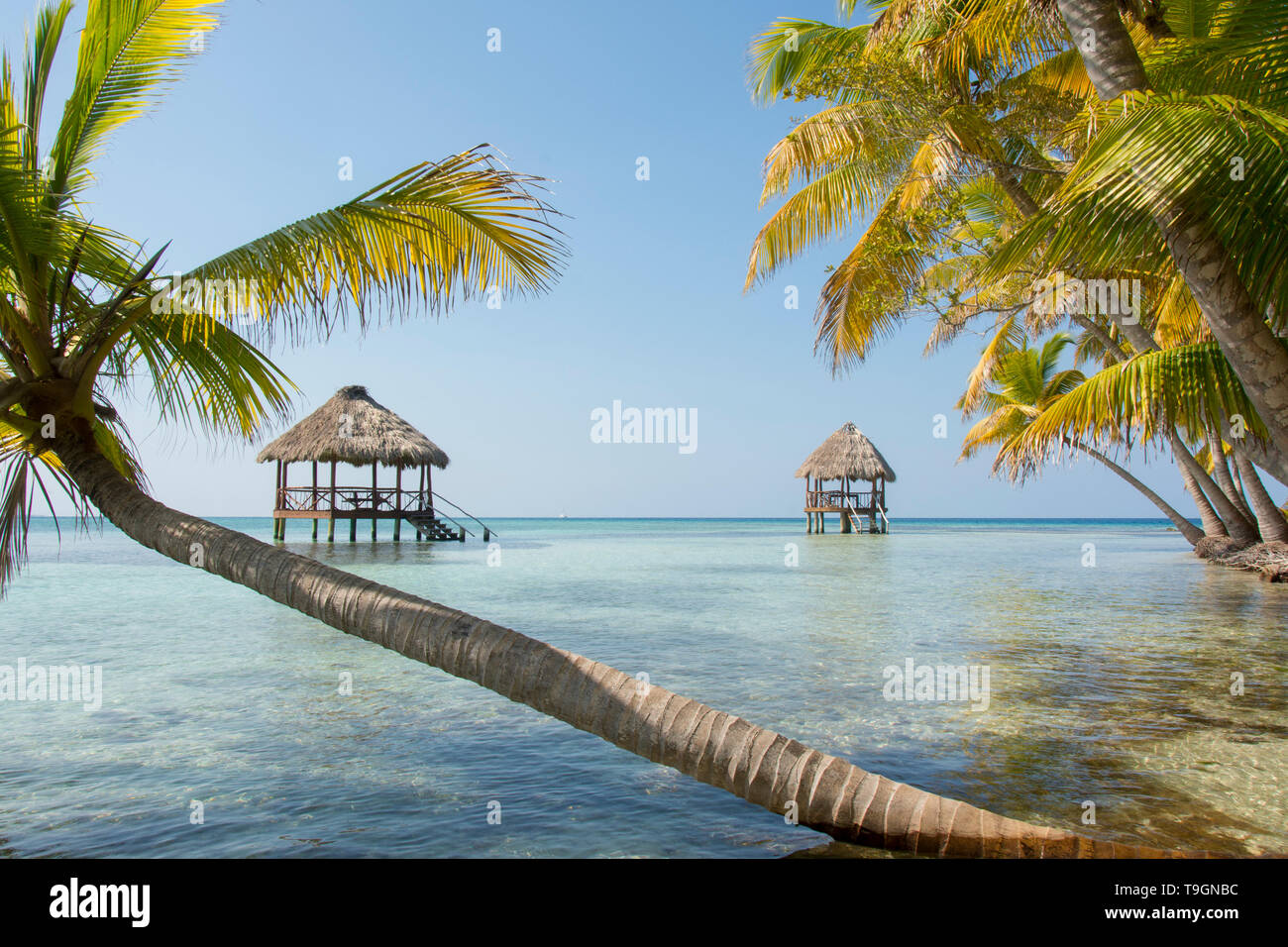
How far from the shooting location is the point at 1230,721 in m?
4.84

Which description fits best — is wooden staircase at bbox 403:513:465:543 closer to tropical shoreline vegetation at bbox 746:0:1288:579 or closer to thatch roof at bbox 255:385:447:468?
thatch roof at bbox 255:385:447:468

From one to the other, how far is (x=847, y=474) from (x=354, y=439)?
65.0 ft

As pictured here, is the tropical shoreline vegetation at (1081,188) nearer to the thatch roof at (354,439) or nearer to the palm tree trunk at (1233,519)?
the palm tree trunk at (1233,519)

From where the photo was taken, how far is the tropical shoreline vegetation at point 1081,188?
3.71 m

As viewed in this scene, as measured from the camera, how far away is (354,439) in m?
24.5

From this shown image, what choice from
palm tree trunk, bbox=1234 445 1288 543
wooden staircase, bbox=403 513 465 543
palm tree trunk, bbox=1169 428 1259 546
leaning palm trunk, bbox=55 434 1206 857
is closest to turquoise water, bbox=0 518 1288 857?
leaning palm trunk, bbox=55 434 1206 857

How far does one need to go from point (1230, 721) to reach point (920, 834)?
13.2ft

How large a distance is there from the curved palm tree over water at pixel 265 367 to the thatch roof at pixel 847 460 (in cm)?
3081

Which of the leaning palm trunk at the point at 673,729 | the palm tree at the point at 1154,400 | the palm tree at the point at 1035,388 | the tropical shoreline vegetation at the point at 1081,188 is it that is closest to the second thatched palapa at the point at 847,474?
the palm tree at the point at 1035,388

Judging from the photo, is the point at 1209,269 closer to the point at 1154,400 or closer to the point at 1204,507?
the point at 1154,400

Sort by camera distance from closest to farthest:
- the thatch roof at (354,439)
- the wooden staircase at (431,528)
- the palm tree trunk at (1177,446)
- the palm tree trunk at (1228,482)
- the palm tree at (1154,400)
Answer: the palm tree at (1154,400) < the palm tree trunk at (1177,446) < the palm tree trunk at (1228,482) < the thatch roof at (354,439) < the wooden staircase at (431,528)

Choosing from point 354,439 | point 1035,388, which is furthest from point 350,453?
point 1035,388
